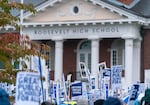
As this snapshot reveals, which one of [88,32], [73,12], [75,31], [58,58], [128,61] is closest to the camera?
[128,61]

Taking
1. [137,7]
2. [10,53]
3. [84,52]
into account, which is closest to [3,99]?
[10,53]

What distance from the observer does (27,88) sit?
7852 mm

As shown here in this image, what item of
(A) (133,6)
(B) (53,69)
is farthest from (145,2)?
(B) (53,69)

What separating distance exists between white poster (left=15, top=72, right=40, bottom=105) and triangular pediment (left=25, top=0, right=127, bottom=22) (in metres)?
28.4

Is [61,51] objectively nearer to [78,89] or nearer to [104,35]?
[104,35]

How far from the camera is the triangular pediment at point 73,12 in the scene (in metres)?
36.8

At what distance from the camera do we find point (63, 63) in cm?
3947

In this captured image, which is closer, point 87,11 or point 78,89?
point 78,89

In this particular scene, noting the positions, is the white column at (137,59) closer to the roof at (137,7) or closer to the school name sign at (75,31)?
the roof at (137,7)

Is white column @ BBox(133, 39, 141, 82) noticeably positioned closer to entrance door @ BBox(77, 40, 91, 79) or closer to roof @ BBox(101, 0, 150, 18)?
roof @ BBox(101, 0, 150, 18)

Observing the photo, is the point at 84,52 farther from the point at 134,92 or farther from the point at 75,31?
the point at 134,92

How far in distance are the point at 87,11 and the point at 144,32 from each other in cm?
340

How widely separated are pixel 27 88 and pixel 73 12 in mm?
29896

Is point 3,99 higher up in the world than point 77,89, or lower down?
higher up
